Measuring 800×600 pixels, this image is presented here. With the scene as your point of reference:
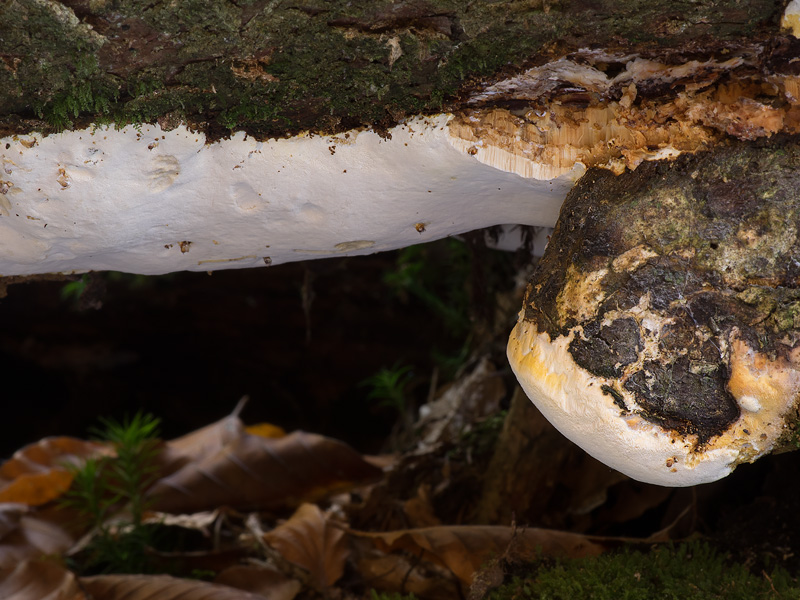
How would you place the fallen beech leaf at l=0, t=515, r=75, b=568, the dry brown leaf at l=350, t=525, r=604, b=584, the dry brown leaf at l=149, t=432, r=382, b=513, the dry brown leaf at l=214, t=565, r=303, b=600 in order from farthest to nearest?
the dry brown leaf at l=149, t=432, r=382, b=513 → the fallen beech leaf at l=0, t=515, r=75, b=568 → the dry brown leaf at l=214, t=565, r=303, b=600 → the dry brown leaf at l=350, t=525, r=604, b=584

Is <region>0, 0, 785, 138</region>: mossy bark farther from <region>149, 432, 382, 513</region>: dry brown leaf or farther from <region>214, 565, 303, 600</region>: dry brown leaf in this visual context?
<region>149, 432, 382, 513</region>: dry brown leaf

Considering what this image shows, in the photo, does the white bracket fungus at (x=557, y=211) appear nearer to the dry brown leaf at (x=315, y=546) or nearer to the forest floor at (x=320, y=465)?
the forest floor at (x=320, y=465)

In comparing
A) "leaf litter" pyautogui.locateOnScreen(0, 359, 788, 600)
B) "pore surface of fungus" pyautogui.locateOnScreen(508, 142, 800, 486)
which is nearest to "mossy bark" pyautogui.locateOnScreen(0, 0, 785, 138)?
"pore surface of fungus" pyautogui.locateOnScreen(508, 142, 800, 486)

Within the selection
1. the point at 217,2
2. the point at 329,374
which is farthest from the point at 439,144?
the point at 329,374

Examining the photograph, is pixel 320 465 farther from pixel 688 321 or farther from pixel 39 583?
pixel 688 321

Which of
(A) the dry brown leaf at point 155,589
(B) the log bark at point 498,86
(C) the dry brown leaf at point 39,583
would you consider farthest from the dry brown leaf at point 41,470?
(B) the log bark at point 498,86

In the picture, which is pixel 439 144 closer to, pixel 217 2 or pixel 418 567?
pixel 217 2
